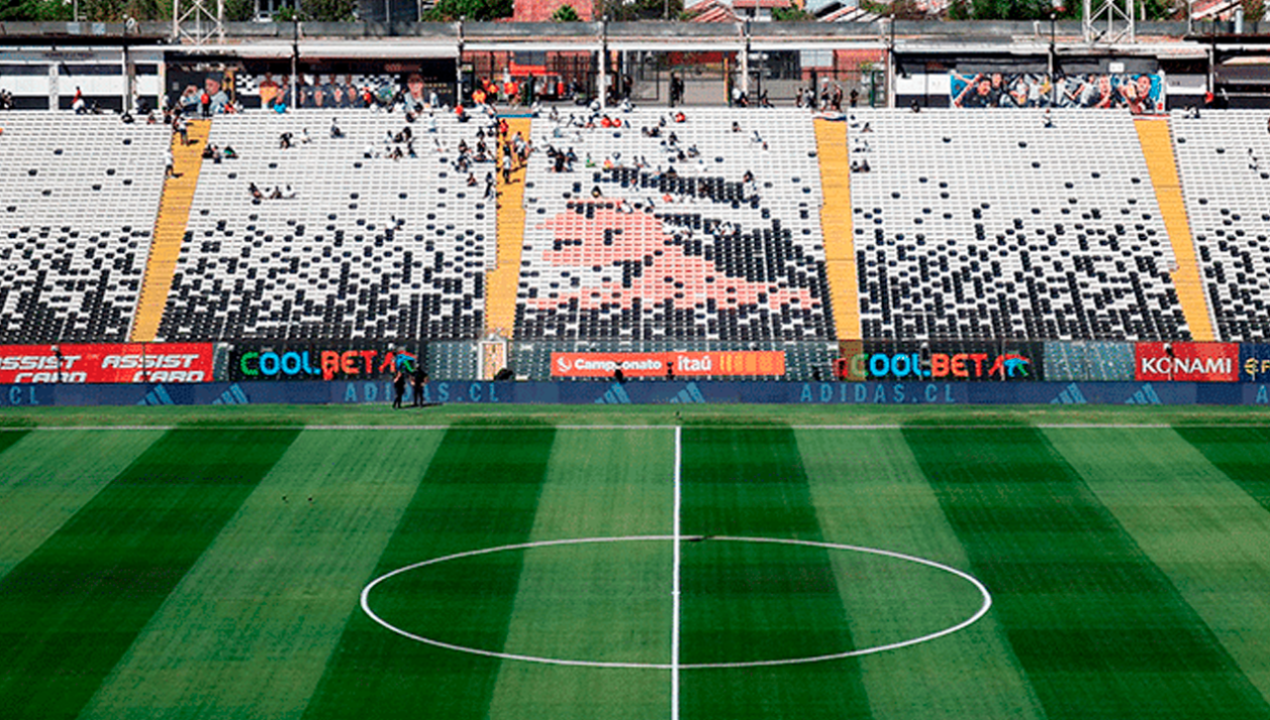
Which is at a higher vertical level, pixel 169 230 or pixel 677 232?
pixel 169 230

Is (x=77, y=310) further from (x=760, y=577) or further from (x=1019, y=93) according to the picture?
(x=1019, y=93)

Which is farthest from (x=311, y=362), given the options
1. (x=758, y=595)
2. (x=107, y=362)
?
(x=758, y=595)

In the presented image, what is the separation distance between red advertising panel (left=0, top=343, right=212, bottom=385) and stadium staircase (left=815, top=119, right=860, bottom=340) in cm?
2263

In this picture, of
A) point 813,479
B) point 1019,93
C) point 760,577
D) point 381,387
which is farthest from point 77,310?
point 1019,93

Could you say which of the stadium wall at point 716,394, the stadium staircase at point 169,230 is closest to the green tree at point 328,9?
the stadium staircase at point 169,230

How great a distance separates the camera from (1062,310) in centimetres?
6278

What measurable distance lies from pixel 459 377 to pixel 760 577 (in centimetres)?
2309

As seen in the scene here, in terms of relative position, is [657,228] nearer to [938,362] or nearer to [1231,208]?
[938,362]

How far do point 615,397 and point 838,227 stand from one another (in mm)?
18082

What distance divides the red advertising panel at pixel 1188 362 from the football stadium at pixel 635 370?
0.54ft

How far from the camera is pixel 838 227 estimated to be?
6794 centimetres

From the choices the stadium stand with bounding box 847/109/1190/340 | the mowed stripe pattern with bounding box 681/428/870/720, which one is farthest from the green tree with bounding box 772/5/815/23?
the mowed stripe pattern with bounding box 681/428/870/720

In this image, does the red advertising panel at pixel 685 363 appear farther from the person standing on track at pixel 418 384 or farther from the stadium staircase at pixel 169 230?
the stadium staircase at pixel 169 230

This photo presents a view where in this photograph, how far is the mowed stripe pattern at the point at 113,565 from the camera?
29.2 metres
